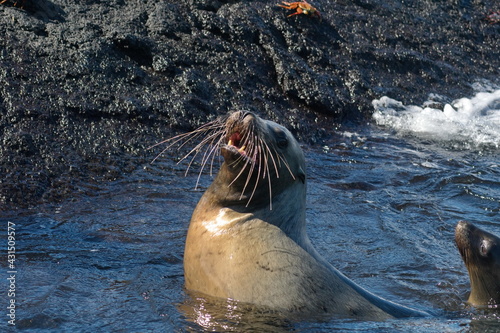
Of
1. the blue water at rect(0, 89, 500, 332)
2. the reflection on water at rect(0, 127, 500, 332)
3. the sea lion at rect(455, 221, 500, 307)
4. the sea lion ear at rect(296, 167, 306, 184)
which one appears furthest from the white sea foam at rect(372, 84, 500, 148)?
the sea lion ear at rect(296, 167, 306, 184)

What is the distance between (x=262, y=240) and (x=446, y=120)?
21.7ft

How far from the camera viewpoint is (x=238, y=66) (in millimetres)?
10016

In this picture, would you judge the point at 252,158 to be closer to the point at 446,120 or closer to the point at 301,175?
the point at 301,175

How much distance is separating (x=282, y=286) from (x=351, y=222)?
2.74 m

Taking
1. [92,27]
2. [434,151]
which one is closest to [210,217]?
[92,27]

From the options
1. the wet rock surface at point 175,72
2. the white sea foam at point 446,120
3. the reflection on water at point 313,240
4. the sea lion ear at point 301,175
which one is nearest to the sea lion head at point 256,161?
the sea lion ear at point 301,175

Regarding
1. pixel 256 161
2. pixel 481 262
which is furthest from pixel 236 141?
pixel 481 262

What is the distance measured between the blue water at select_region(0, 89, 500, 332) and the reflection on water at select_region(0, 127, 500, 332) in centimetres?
1

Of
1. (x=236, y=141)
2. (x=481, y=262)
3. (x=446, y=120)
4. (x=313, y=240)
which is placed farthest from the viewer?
(x=446, y=120)

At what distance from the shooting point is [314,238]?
7082 mm

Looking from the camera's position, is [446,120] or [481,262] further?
[446,120]

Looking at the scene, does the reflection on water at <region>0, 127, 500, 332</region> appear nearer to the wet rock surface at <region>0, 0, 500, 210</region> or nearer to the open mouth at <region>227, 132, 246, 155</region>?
the wet rock surface at <region>0, 0, 500, 210</region>

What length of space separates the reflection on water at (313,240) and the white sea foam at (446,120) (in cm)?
43

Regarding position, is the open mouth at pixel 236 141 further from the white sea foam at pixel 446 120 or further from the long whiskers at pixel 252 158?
the white sea foam at pixel 446 120
